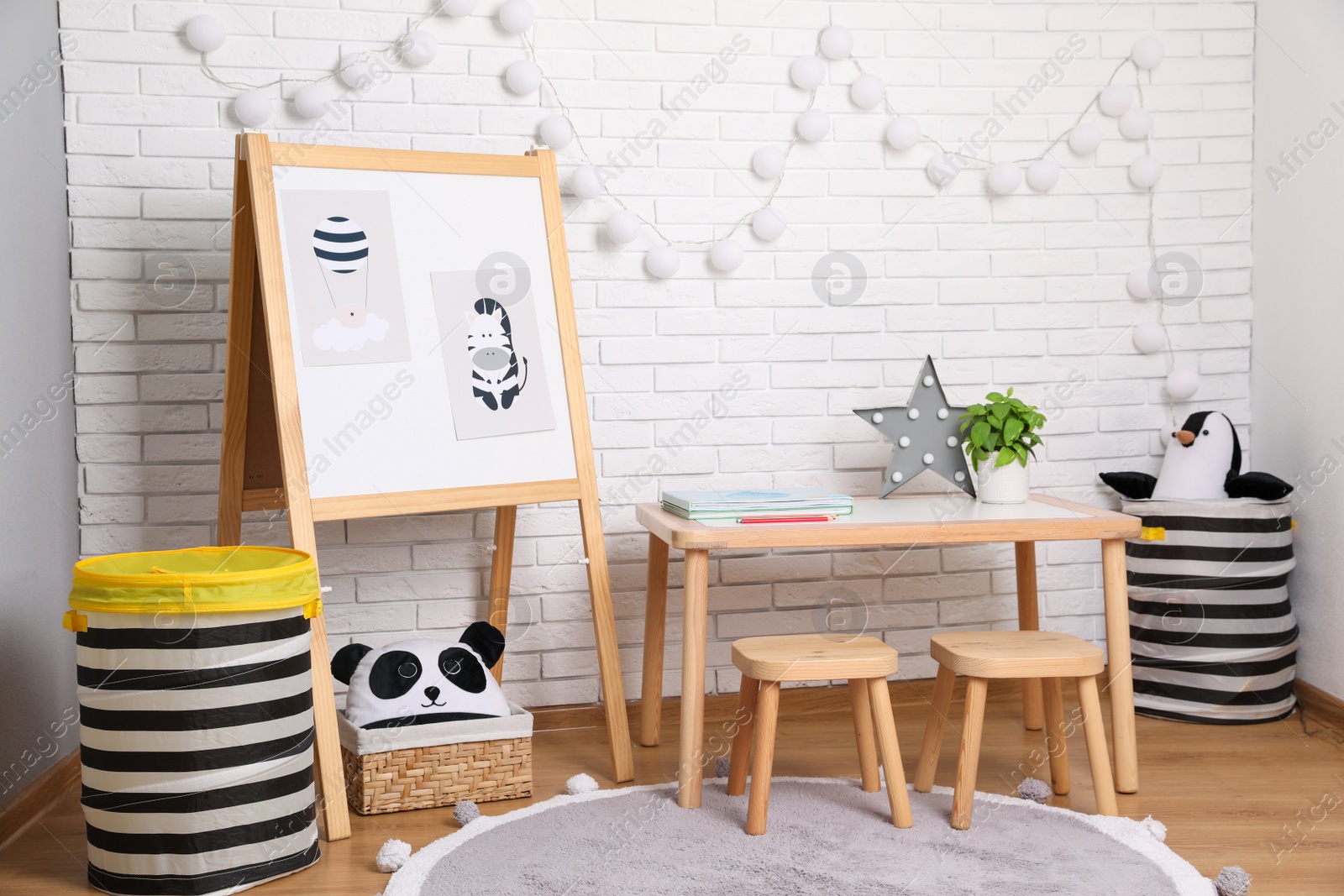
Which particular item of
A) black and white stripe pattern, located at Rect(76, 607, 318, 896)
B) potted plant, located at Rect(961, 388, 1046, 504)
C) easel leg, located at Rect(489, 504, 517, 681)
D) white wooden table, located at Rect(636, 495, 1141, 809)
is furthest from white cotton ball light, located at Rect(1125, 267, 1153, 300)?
black and white stripe pattern, located at Rect(76, 607, 318, 896)

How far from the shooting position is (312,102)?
8.04ft

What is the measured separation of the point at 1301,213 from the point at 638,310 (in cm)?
168

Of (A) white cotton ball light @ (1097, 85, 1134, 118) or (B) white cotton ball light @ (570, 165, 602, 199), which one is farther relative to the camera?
(A) white cotton ball light @ (1097, 85, 1134, 118)

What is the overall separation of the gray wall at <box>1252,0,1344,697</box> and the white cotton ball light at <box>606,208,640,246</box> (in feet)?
5.49

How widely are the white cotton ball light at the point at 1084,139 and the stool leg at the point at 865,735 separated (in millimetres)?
1600

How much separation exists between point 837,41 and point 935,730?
5.47 ft

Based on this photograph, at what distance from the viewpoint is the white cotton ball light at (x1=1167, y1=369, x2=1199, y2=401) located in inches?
112

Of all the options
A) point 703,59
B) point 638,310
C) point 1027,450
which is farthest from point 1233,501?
point 703,59

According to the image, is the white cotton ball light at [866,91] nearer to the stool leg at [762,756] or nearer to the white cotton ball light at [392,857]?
the stool leg at [762,756]

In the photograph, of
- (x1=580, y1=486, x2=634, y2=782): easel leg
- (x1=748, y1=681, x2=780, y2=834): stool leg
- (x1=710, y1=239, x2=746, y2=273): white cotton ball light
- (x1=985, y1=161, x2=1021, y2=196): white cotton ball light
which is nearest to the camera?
(x1=748, y1=681, x2=780, y2=834): stool leg

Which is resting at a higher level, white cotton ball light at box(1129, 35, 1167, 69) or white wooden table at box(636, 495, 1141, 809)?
white cotton ball light at box(1129, 35, 1167, 69)

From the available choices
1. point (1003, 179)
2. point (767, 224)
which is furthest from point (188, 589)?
point (1003, 179)

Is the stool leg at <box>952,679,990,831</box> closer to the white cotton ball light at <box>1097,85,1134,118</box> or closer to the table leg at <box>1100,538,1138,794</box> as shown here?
the table leg at <box>1100,538,1138,794</box>

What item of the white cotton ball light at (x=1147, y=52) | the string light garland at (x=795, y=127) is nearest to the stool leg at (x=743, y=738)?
the string light garland at (x=795, y=127)
